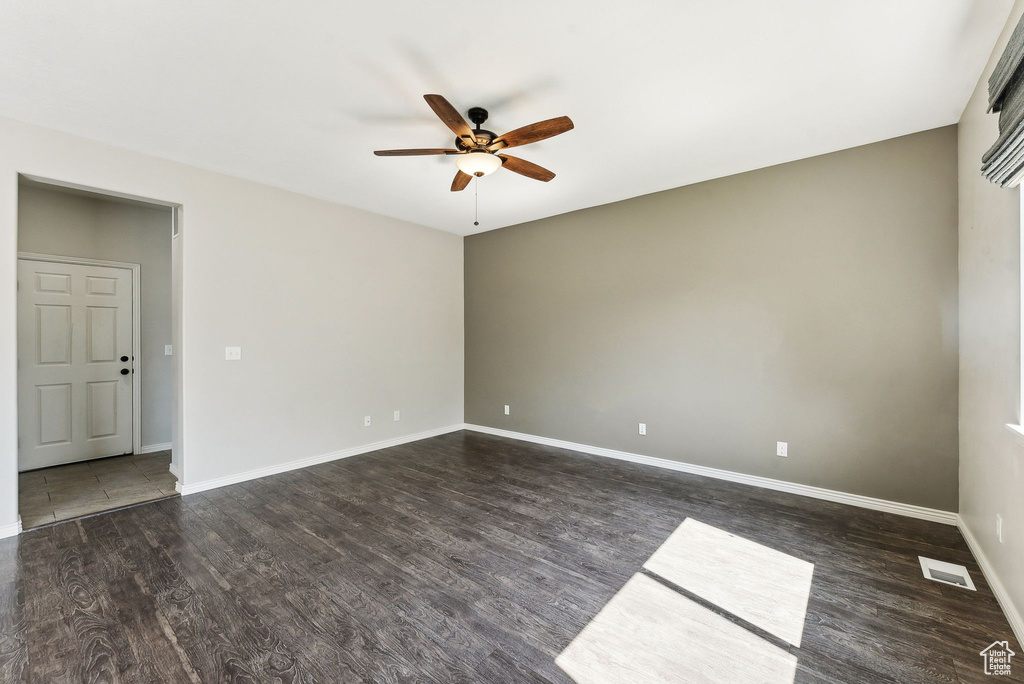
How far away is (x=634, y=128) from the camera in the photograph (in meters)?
2.94

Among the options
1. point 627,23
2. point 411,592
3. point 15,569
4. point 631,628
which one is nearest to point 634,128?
point 627,23

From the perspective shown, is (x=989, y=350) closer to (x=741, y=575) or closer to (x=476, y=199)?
(x=741, y=575)

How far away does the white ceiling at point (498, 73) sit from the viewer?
1.93 m

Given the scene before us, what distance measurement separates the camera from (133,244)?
463 centimetres

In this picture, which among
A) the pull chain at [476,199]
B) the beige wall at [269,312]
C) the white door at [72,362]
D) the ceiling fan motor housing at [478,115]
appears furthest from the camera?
the white door at [72,362]

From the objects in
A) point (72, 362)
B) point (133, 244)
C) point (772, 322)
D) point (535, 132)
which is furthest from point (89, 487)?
point (772, 322)

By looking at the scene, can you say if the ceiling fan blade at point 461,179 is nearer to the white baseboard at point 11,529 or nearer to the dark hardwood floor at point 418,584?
the dark hardwood floor at point 418,584

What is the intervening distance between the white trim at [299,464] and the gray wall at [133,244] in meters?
1.14

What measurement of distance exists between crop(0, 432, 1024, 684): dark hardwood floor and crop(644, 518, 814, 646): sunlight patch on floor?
0.06 metres

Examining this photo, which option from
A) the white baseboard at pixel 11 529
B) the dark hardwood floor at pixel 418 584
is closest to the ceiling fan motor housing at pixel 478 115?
the dark hardwood floor at pixel 418 584

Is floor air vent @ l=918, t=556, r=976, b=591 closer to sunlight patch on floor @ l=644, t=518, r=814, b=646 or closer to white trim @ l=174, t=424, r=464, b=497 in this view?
sunlight patch on floor @ l=644, t=518, r=814, b=646

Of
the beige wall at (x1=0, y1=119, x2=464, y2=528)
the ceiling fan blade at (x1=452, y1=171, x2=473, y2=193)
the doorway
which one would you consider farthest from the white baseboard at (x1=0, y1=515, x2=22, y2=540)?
the ceiling fan blade at (x1=452, y1=171, x2=473, y2=193)

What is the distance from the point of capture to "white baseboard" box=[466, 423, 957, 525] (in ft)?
9.84

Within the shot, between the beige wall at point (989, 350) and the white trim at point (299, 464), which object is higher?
the beige wall at point (989, 350)
